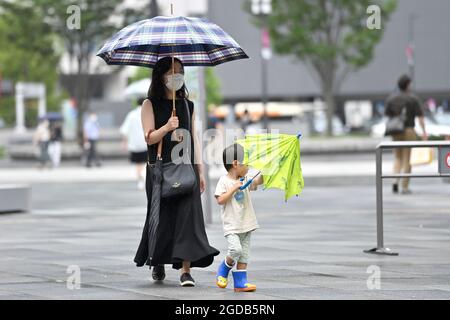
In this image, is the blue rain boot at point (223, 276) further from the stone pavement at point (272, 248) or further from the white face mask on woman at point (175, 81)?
the white face mask on woman at point (175, 81)

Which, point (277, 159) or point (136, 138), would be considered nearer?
point (277, 159)

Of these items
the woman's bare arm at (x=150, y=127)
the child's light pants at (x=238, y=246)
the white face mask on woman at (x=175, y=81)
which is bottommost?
the child's light pants at (x=238, y=246)

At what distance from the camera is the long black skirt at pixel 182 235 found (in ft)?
29.3

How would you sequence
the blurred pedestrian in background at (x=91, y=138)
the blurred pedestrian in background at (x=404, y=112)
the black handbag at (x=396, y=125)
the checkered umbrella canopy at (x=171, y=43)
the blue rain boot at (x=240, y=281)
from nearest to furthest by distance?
1. the blue rain boot at (x=240, y=281)
2. the checkered umbrella canopy at (x=171, y=43)
3. the black handbag at (x=396, y=125)
4. the blurred pedestrian in background at (x=404, y=112)
5. the blurred pedestrian in background at (x=91, y=138)

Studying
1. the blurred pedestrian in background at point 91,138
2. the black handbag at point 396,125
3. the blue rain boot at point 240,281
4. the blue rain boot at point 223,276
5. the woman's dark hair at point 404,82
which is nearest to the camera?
the blue rain boot at point 240,281

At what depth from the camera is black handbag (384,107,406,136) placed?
63.3 ft

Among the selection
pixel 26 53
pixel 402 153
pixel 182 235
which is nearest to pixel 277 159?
pixel 182 235

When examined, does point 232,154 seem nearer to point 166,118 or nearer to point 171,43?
point 166,118

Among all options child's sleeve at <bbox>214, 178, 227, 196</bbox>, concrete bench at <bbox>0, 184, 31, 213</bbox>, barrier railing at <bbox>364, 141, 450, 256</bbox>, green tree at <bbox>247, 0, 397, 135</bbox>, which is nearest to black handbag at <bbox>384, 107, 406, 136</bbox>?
concrete bench at <bbox>0, 184, 31, 213</bbox>

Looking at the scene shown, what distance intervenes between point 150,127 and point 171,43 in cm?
68

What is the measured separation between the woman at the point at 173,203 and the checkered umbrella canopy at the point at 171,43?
8.6 inches

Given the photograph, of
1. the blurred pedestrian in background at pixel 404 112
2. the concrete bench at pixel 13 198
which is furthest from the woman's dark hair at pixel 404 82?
the concrete bench at pixel 13 198

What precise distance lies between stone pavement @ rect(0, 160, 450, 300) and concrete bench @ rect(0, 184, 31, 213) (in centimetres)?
26

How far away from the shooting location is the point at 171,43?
29.1 ft
